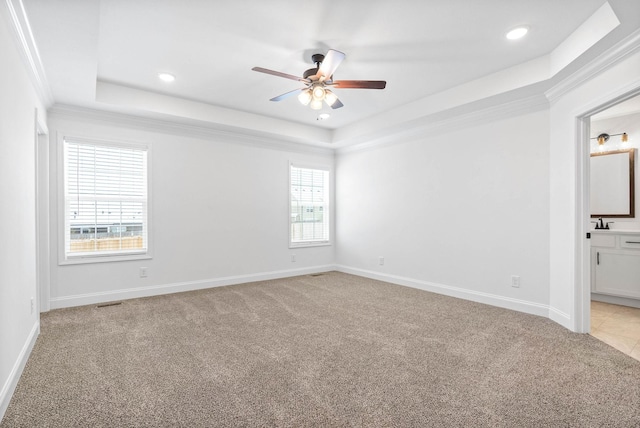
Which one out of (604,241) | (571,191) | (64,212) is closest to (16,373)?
(64,212)

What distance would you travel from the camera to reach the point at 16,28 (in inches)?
87.3

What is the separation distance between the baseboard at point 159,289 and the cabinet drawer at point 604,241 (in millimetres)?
4331

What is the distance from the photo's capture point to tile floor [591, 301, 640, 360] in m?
2.88

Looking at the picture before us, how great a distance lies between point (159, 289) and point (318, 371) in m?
3.17

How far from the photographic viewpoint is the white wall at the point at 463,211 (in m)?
3.76

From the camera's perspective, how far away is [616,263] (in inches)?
163

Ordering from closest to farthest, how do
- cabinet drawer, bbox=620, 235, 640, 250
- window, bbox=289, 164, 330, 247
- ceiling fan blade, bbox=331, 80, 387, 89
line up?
1. ceiling fan blade, bbox=331, 80, 387, 89
2. cabinet drawer, bbox=620, 235, 640, 250
3. window, bbox=289, 164, 330, 247

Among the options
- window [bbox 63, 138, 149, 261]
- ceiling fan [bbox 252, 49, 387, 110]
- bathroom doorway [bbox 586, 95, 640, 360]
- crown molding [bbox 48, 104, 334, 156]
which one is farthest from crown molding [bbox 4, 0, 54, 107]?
bathroom doorway [bbox 586, 95, 640, 360]

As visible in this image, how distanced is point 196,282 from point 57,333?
1.90 meters

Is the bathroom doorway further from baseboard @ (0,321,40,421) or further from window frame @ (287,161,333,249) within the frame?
baseboard @ (0,321,40,421)

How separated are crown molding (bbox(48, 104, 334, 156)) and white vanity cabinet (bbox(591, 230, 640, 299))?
14.8 ft

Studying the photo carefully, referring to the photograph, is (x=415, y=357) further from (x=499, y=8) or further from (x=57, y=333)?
(x=57, y=333)

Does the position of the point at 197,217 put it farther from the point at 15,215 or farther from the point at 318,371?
the point at 318,371

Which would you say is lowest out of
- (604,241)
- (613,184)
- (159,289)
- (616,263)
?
(159,289)
